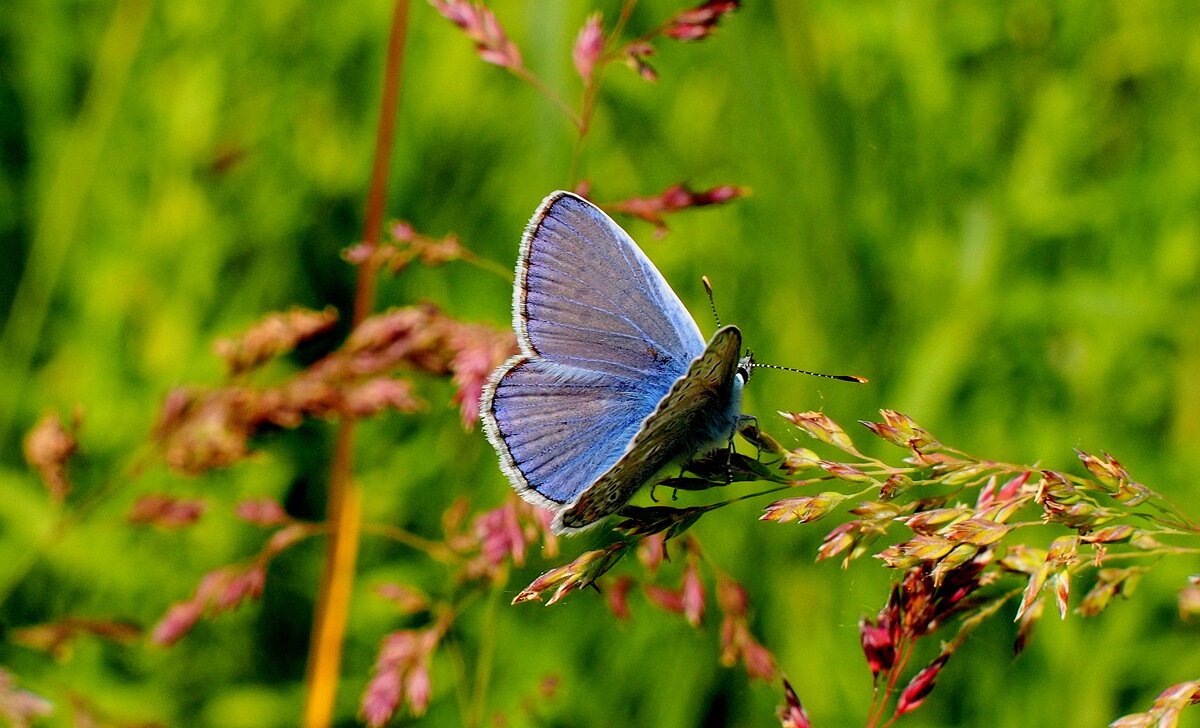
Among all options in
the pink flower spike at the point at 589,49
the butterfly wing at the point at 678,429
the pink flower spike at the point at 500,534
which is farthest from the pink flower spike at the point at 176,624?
the pink flower spike at the point at 589,49

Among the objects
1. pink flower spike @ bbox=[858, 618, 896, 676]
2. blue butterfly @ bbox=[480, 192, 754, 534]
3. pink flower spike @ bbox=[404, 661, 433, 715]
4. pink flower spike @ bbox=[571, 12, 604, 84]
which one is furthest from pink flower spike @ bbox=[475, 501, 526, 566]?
pink flower spike @ bbox=[571, 12, 604, 84]

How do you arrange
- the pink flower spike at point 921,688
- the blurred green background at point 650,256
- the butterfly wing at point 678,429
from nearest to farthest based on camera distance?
the pink flower spike at point 921,688
the butterfly wing at point 678,429
the blurred green background at point 650,256

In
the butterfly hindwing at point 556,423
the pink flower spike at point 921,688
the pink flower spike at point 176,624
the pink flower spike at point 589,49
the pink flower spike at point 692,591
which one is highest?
the pink flower spike at point 589,49

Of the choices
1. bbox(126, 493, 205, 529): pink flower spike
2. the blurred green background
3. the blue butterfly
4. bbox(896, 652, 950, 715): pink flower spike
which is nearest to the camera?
bbox(896, 652, 950, 715): pink flower spike

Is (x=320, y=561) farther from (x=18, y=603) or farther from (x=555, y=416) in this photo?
(x=555, y=416)

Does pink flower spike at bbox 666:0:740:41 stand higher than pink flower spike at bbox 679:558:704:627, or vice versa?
pink flower spike at bbox 666:0:740:41

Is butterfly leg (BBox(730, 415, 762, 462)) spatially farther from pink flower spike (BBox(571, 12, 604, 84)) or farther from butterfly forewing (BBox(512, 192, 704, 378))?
pink flower spike (BBox(571, 12, 604, 84))

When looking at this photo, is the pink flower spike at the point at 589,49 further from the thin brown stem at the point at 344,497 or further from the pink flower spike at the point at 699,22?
the thin brown stem at the point at 344,497

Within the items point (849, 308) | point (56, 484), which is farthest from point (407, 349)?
point (849, 308)
